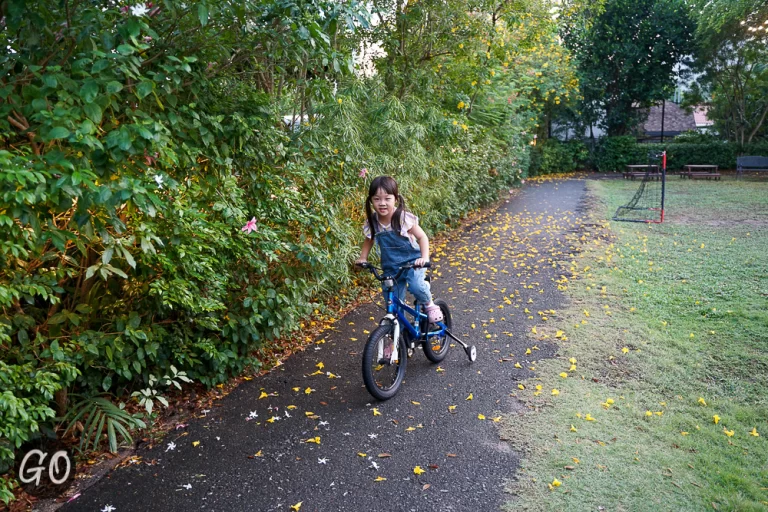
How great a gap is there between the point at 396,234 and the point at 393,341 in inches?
32.0

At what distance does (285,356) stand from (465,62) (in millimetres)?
6821

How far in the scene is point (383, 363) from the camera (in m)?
4.27

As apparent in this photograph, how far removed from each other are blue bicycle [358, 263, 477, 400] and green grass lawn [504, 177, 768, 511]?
90 cm

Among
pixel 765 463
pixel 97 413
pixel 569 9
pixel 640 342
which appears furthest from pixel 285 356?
pixel 569 9

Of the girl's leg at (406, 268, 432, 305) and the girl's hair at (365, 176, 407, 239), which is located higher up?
the girl's hair at (365, 176, 407, 239)

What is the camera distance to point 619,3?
2616cm

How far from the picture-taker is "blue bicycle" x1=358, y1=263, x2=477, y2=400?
4137 millimetres

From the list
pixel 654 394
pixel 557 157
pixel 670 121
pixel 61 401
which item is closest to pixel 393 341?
pixel 654 394

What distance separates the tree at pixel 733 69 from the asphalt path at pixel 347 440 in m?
22.0

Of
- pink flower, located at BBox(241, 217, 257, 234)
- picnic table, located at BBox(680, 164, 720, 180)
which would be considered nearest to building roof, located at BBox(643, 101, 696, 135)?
picnic table, located at BBox(680, 164, 720, 180)

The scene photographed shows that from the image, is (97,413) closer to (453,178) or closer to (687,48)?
(453,178)

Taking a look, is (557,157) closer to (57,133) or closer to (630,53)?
(630,53)

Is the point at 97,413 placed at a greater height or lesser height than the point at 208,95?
lesser

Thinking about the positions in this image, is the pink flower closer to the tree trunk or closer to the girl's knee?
the girl's knee
